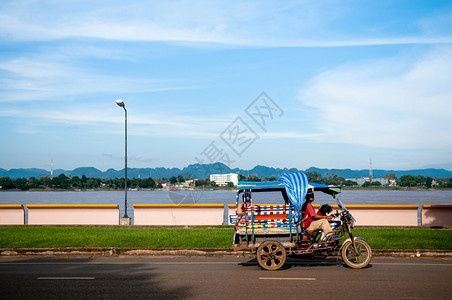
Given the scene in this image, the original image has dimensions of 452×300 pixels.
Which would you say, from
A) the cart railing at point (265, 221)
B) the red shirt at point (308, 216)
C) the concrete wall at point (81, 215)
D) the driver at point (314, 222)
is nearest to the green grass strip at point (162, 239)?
the cart railing at point (265, 221)

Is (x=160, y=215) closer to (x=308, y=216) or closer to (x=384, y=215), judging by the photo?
(x=384, y=215)

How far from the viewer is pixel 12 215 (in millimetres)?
22125

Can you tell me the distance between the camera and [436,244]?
1386 centimetres

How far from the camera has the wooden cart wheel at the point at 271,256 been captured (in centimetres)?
1094

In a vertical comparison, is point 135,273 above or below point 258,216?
below

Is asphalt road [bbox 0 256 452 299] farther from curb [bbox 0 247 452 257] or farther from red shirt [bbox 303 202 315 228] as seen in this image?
red shirt [bbox 303 202 315 228]

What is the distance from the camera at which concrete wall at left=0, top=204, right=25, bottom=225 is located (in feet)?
72.6

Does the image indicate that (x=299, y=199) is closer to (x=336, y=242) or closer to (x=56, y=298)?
(x=336, y=242)

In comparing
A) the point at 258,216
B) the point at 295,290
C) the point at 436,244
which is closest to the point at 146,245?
the point at 258,216

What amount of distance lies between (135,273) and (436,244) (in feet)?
30.2

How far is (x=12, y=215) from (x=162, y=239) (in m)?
10.7

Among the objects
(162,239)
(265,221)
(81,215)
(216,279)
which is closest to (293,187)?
(265,221)

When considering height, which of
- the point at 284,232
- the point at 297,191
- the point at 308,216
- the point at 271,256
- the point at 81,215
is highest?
the point at 297,191

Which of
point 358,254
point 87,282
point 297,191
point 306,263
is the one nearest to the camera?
point 87,282
